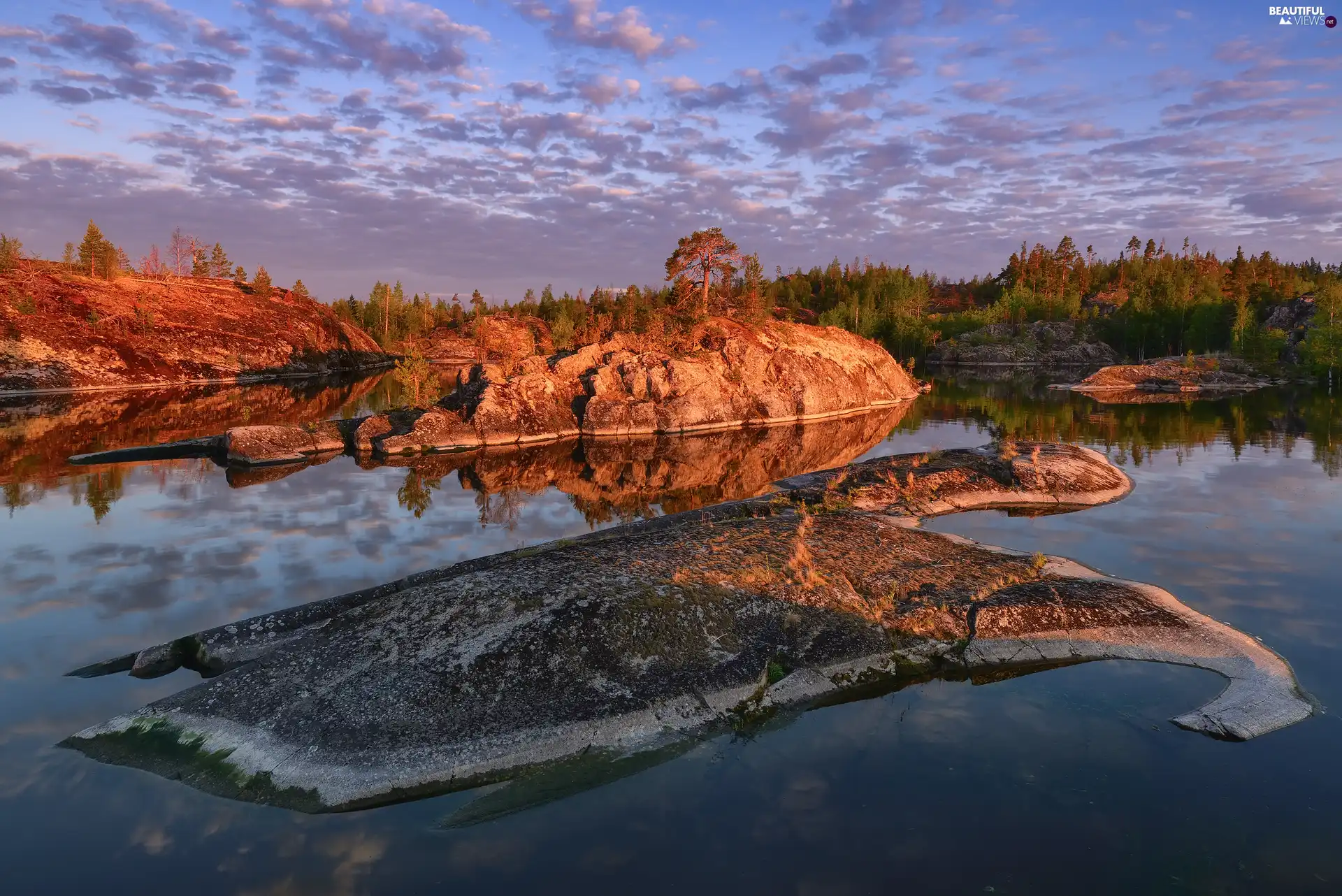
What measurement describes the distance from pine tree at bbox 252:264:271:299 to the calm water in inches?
4415

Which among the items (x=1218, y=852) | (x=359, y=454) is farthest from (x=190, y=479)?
(x=1218, y=852)

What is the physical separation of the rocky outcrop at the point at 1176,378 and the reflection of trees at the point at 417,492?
8391 centimetres

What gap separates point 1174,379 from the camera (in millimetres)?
98000

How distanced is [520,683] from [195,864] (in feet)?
18.1

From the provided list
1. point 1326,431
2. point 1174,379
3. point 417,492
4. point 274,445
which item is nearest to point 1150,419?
point 1326,431

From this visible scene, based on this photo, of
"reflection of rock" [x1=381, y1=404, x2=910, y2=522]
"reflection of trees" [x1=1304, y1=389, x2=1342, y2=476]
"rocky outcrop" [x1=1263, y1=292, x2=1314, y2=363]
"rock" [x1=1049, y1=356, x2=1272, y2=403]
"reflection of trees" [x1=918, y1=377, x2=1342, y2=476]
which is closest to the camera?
"reflection of rock" [x1=381, y1=404, x2=910, y2=522]

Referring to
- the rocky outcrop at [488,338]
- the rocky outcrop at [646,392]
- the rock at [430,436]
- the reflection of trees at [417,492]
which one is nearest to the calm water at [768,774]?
the reflection of trees at [417,492]

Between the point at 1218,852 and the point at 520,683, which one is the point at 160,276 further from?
the point at 1218,852

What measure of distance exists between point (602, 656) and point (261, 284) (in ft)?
453

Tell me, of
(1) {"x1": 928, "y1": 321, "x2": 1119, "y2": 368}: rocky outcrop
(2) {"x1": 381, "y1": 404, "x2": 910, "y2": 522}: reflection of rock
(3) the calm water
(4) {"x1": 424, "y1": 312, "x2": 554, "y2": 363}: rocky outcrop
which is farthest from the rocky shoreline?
(1) {"x1": 928, "y1": 321, "x2": 1119, "y2": 368}: rocky outcrop

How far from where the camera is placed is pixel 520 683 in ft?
45.6

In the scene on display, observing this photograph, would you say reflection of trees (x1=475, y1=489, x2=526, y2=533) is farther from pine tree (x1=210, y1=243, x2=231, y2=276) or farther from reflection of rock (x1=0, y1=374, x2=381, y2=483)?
pine tree (x1=210, y1=243, x2=231, y2=276)

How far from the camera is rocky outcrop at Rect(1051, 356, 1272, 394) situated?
9331 cm

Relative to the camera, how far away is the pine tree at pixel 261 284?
417 ft
